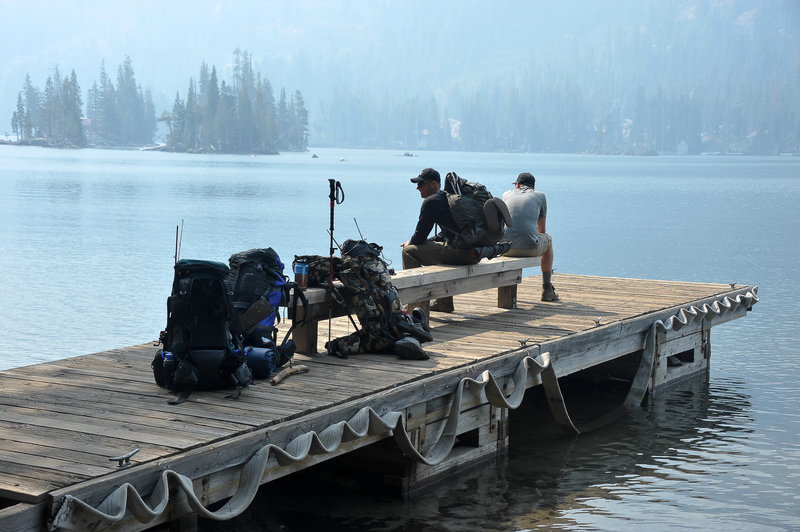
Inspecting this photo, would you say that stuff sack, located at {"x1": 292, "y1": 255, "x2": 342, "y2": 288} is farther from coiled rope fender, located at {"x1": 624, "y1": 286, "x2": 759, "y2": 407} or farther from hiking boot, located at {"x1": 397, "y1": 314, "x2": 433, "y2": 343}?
coiled rope fender, located at {"x1": 624, "y1": 286, "x2": 759, "y2": 407}

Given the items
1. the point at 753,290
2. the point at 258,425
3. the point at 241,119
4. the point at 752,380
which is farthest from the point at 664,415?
the point at 241,119

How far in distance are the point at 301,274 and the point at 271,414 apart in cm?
211

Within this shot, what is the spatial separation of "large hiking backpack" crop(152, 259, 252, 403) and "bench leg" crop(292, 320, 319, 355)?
4.79 ft

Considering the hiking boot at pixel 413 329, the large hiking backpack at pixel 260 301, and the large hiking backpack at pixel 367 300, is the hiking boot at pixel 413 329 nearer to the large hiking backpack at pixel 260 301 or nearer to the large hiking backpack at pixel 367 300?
the large hiking backpack at pixel 367 300

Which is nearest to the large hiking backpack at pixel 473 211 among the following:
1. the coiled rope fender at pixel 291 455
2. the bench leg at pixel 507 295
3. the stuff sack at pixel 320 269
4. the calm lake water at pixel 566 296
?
the bench leg at pixel 507 295

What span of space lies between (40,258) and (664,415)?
22.6 m

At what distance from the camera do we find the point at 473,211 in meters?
10.9

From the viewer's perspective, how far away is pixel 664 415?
12.1 metres

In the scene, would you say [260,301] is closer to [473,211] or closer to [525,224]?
[473,211]

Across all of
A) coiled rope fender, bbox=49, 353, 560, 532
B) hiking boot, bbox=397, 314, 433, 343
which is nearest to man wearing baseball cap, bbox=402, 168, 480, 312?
hiking boot, bbox=397, 314, 433, 343

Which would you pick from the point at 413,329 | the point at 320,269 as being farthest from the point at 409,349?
the point at 320,269

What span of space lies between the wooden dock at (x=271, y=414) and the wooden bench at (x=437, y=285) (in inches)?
7.9

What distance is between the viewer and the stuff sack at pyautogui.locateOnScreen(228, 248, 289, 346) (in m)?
7.98

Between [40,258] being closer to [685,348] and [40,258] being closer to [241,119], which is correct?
[685,348]
